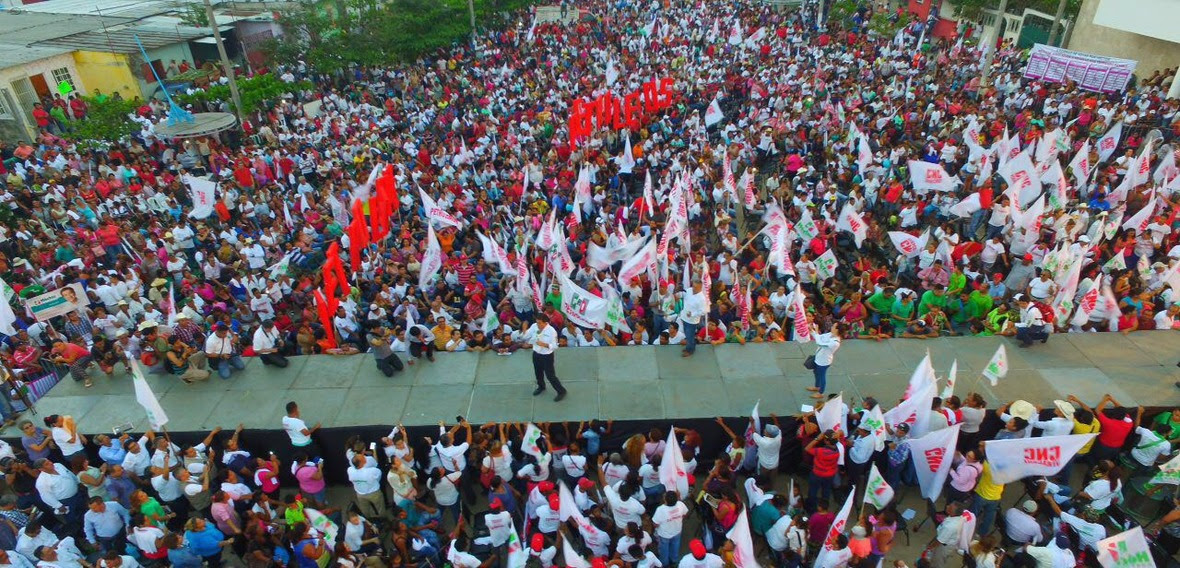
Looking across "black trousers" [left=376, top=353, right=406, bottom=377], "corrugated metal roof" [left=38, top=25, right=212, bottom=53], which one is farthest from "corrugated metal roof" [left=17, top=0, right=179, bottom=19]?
"black trousers" [left=376, top=353, right=406, bottom=377]

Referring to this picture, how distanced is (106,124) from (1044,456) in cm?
2284

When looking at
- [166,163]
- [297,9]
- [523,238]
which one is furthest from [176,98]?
Answer: [523,238]

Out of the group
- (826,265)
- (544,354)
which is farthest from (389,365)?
(826,265)

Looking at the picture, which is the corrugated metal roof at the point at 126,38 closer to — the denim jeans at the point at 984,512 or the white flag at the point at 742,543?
the white flag at the point at 742,543

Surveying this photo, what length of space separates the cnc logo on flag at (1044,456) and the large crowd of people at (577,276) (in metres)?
0.40

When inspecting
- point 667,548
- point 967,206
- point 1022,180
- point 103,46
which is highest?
point 103,46

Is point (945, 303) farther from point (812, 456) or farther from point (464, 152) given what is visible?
point (464, 152)

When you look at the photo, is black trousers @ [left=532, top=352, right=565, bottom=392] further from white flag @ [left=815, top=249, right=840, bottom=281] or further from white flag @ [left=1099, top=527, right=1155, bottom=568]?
white flag @ [left=1099, top=527, right=1155, bottom=568]

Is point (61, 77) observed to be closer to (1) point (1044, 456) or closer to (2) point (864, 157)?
(2) point (864, 157)

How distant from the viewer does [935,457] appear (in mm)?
7508

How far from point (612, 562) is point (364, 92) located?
922 inches

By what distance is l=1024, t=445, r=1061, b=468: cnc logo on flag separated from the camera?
23.0ft

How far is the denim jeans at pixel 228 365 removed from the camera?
9.96 m

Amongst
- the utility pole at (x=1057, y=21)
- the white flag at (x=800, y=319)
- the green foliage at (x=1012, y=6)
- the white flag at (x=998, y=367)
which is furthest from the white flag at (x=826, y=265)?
the green foliage at (x=1012, y=6)
